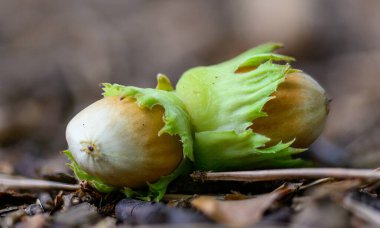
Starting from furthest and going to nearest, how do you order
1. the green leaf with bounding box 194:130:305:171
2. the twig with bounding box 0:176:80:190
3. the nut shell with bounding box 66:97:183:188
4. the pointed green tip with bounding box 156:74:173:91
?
the twig with bounding box 0:176:80:190, the pointed green tip with bounding box 156:74:173:91, the green leaf with bounding box 194:130:305:171, the nut shell with bounding box 66:97:183:188

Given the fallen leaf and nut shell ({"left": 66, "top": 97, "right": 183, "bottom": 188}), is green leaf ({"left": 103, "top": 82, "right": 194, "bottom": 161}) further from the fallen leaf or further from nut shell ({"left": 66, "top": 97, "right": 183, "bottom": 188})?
the fallen leaf

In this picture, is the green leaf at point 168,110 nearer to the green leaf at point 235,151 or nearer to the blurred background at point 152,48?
the green leaf at point 235,151

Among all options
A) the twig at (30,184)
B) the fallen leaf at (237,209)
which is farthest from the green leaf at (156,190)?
the twig at (30,184)

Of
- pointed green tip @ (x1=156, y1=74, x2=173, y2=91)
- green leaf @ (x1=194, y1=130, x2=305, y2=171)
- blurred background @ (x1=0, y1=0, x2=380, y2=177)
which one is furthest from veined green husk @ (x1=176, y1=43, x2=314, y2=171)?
blurred background @ (x1=0, y1=0, x2=380, y2=177)

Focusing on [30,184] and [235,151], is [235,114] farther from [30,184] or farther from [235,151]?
[30,184]

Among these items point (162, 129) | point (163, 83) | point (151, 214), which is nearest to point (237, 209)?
point (151, 214)

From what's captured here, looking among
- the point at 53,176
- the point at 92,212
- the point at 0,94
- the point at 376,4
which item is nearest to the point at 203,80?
the point at 92,212
